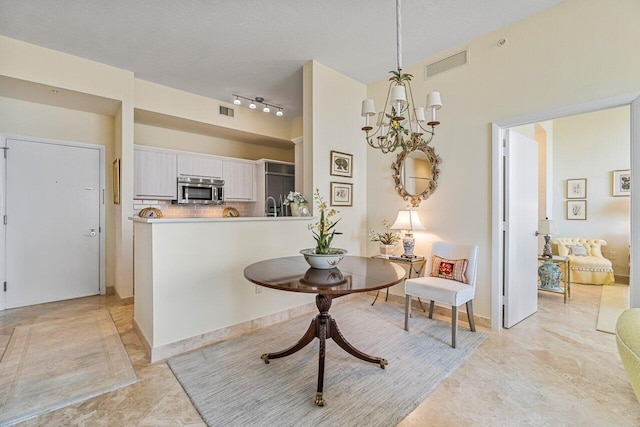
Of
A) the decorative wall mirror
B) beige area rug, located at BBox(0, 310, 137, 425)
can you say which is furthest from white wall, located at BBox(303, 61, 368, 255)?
beige area rug, located at BBox(0, 310, 137, 425)

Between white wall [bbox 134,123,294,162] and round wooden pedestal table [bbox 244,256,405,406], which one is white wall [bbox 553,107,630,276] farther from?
white wall [bbox 134,123,294,162]

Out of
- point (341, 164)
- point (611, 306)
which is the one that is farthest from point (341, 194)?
point (611, 306)

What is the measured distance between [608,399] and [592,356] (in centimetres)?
65

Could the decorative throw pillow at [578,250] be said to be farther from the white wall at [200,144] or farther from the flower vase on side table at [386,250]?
the white wall at [200,144]

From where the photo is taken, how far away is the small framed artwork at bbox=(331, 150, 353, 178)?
3.78 metres

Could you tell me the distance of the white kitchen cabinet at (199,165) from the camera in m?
4.61

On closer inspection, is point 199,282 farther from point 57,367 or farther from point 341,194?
point 341,194

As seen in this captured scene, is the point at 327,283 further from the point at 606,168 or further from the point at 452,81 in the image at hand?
the point at 606,168

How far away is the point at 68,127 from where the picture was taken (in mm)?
3889

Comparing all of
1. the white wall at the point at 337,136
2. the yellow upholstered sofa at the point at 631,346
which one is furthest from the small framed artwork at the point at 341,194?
the yellow upholstered sofa at the point at 631,346

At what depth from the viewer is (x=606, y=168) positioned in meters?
5.03

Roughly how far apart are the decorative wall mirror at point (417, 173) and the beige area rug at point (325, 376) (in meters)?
1.57

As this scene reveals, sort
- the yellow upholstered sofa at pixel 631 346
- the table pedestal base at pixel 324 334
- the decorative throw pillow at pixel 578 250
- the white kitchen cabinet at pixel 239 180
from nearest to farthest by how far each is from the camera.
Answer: the yellow upholstered sofa at pixel 631 346 < the table pedestal base at pixel 324 334 < the decorative throw pillow at pixel 578 250 < the white kitchen cabinet at pixel 239 180

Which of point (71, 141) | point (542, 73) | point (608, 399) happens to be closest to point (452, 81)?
point (542, 73)
